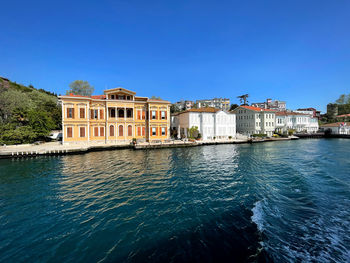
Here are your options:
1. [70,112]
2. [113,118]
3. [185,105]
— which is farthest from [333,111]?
[70,112]

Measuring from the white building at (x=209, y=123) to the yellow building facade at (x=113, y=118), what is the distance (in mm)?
7435

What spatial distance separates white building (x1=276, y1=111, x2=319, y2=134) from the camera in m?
53.9

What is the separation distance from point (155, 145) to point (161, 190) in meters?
19.9

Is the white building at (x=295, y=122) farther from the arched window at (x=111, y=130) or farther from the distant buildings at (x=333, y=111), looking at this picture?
the arched window at (x=111, y=130)

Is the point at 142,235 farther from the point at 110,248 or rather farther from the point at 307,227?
the point at 307,227

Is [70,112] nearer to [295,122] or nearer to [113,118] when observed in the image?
[113,118]

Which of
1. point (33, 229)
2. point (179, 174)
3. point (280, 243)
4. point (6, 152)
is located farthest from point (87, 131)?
point (280, 243)

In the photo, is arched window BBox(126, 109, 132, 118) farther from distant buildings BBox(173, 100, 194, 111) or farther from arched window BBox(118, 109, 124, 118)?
distant buildings BBox(173, 100, 194, 111)

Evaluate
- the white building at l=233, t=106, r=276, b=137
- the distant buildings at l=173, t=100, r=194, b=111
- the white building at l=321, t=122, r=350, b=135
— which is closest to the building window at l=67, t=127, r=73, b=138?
the white building at l=233, t=106, r=276, b=137

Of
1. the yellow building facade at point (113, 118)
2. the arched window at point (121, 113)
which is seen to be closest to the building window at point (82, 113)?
the yellow building facade at point (113, 118)

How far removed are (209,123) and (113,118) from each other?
23.9 m

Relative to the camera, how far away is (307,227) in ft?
20.3

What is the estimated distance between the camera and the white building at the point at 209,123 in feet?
131

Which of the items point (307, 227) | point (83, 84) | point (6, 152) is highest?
point (83, 84)
